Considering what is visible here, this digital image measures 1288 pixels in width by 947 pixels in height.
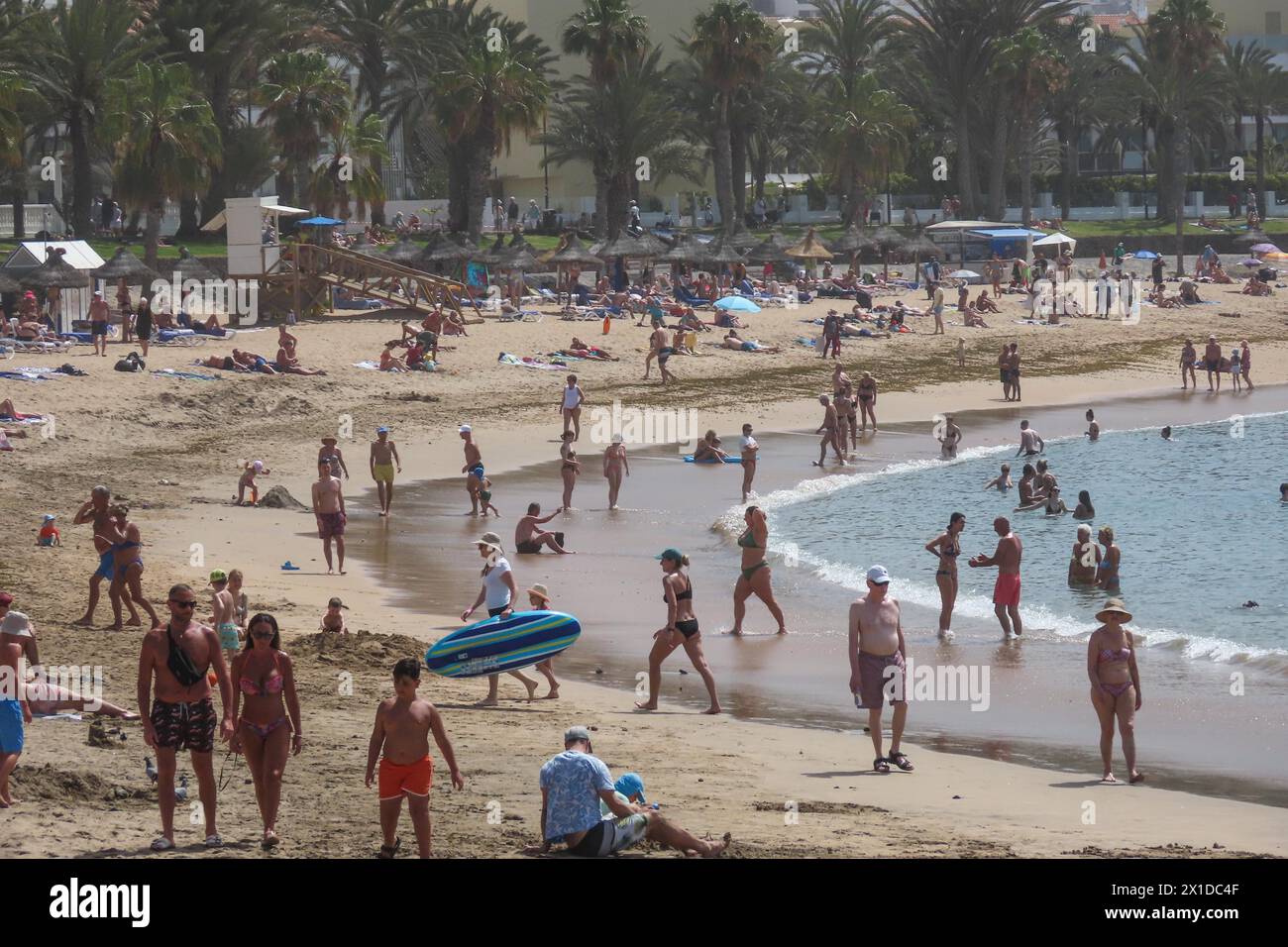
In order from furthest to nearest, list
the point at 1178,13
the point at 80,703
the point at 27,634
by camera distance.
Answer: the point at 1178,13 < the point at 80,703 < the point at 27,634

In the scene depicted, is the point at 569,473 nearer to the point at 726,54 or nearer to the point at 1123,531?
the point at 1123,531

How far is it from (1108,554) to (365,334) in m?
21.1

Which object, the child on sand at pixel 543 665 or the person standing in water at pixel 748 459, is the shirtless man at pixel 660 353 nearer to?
the person standing in water at pixel 748 459

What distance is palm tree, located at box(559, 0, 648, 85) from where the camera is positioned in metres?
54.2

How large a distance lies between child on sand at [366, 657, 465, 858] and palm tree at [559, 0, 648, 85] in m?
47.9

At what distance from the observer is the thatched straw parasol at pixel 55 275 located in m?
33.1

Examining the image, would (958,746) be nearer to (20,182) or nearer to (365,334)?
(365,334)

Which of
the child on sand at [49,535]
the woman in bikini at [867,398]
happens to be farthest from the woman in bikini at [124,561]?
the woman in bikini at [867,398]

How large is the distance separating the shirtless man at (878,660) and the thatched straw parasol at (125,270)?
27073mm

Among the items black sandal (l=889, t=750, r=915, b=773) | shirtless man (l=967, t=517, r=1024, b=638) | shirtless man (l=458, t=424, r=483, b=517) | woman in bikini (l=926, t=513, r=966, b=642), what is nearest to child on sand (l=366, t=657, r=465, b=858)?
black sandal (l=889, t=750, r=915, b=773)

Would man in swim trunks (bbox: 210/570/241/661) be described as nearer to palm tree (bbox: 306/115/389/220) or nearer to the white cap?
the white cap

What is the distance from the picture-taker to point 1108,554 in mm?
19078

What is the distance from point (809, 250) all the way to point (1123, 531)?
2919cm
